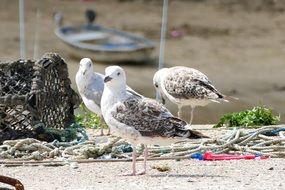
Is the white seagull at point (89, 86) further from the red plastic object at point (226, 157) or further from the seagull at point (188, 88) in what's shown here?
the red plastic object at point (226, 157)

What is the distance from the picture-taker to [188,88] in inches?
507

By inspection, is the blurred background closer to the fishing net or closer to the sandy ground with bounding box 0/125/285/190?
the fishing net

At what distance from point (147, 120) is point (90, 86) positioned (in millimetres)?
2622

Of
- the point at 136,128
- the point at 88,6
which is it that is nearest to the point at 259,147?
the point at 136,128

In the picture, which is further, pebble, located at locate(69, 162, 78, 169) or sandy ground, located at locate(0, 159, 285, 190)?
pebble, located at locate(69, 162, 78, 169)

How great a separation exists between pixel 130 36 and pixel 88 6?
5190 mm

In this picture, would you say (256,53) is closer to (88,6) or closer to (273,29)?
(273,29)

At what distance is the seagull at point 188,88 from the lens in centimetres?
1275

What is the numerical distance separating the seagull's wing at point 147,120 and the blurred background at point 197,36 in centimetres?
1106

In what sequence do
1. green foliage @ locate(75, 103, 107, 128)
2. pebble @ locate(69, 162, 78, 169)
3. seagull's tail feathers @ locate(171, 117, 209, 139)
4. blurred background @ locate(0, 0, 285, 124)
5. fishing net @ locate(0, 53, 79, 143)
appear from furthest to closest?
Result: blurred background @ locate(0, 0, 285, 124) → green foliage @ locate(75, 103, 107, 128) → fishing net @ locate(0, 53, 79, 143) → pebble @ locate(69, 162, 78, 169) → seagull's tail feathers @ locate(171, 117, 209, 139)

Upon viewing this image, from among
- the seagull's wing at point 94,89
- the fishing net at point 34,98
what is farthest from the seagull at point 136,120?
the seagull's wing at point 94,89

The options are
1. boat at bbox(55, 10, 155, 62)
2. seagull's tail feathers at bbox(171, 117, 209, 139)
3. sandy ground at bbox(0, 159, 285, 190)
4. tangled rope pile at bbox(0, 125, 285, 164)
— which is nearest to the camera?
sandy ground at bbox(0, 159, 285, 190)

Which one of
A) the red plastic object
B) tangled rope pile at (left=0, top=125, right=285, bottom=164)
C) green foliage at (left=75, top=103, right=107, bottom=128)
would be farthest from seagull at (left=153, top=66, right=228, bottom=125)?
the red plastic object

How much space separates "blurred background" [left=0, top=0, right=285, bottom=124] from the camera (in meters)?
25.0
